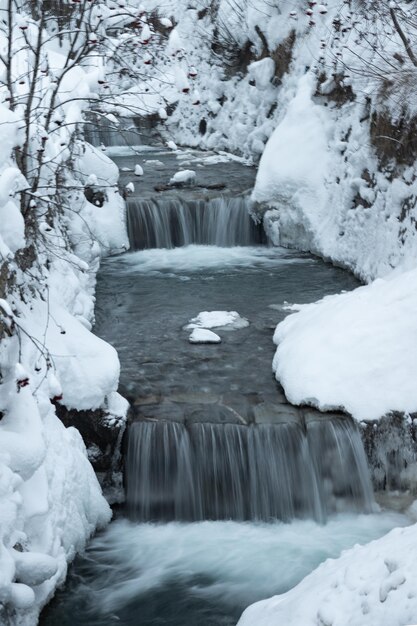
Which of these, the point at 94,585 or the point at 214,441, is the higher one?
the point at 214,441

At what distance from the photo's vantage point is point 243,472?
6238mm

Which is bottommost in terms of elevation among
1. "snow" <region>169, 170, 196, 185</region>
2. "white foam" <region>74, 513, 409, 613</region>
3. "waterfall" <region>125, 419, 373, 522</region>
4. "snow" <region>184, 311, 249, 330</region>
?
"white foam" <region>74, 513, 409, 613</region>

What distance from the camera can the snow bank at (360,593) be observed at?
3158 mm

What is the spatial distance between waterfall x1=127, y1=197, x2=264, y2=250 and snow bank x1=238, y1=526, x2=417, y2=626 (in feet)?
26.7

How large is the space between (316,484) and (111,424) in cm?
177

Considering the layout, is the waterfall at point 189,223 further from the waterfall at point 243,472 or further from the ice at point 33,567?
the ice at point 33,567

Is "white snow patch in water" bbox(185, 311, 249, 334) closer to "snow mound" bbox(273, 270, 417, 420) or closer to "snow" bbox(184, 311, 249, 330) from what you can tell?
"snow" bbox(184, 311, 249, 330)

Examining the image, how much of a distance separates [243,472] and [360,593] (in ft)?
9.49

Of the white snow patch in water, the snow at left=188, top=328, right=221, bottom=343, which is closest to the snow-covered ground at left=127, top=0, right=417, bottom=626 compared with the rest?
the white snow patch in water

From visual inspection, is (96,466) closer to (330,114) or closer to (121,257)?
(121,257)

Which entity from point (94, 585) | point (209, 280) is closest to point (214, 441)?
point (94, 585)

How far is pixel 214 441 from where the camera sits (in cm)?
625

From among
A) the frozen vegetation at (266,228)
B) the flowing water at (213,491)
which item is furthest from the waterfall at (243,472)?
the frozen vegetation at (266,228)

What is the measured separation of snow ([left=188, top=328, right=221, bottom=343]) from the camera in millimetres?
7959
